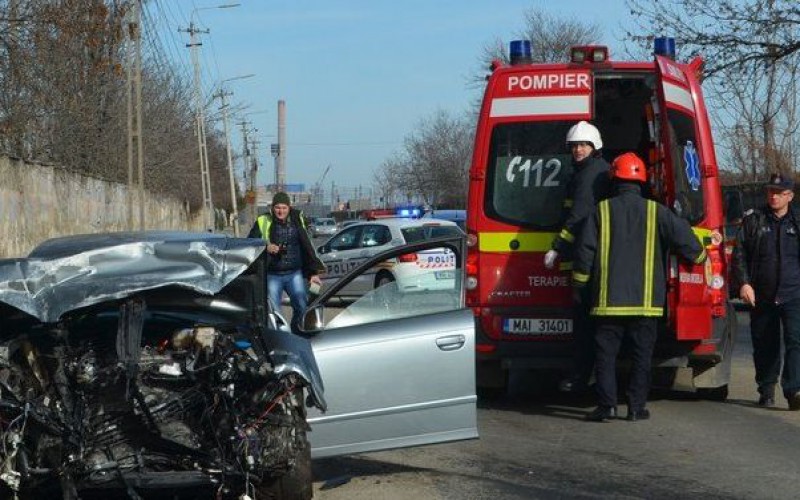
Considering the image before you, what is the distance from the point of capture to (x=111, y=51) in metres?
41.0

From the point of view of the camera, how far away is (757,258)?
9.27 m

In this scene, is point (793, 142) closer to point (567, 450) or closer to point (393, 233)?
point (393, 233)

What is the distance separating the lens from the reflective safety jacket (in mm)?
8383

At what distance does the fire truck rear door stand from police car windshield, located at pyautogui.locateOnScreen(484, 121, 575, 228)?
0.79 m

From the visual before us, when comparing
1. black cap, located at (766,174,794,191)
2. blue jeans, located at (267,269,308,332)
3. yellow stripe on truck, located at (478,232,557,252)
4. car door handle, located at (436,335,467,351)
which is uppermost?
black cap, located at (766,174,794,191)

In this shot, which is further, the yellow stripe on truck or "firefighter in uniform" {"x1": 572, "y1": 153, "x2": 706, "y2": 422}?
the yellow stripe on truck

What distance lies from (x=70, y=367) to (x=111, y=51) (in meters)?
37.4

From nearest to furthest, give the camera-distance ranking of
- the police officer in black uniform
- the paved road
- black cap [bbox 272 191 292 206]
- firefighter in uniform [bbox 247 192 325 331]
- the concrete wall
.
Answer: the paved road, the police officer in black uniform, firefighter in uniform [bbox 247 192 325 331], black cap [bbox 272 191 292 206], the concrete wall

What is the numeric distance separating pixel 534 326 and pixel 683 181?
1.58m

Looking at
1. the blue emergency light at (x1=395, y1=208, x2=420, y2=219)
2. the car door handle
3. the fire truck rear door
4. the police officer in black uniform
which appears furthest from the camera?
the blue emergency light at (x1=395, y1=208, x2=420, y2=219)

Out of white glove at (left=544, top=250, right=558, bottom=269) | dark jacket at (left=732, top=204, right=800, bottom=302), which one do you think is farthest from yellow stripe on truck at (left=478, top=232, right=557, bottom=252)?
dark jacket at (left=732, top=204, right=800, bottom=302)

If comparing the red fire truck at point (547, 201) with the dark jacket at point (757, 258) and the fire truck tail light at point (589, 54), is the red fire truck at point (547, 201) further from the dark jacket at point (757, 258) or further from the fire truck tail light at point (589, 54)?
the dark jacket at point (757, 258)

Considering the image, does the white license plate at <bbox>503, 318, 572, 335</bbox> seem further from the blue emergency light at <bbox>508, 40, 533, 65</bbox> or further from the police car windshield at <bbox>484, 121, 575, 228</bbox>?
the blue emergency light at <bbox>508, 40, 533, 65</bbox>

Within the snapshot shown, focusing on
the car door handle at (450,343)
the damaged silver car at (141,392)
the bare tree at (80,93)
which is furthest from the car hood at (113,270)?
the bare tree at (80,93)
